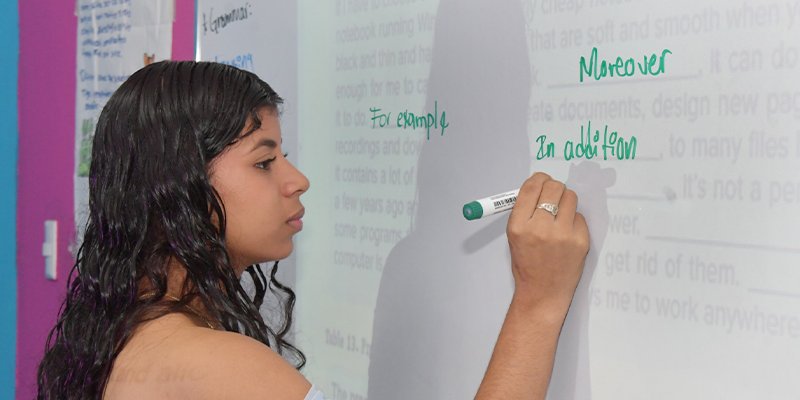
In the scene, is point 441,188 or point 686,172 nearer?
point 686,172

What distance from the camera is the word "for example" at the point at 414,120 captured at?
103 cm

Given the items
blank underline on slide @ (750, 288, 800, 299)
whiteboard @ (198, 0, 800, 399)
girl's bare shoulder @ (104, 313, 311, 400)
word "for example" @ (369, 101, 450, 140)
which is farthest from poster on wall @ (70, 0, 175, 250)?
blank underline on slide @ (750, 288, 800, 299)

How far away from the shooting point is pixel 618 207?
853 millimetres

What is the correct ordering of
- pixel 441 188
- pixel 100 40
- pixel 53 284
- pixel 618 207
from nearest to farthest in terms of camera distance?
pixel 618 207
pixel 441 188
pixel 100 40
pixel 53 284

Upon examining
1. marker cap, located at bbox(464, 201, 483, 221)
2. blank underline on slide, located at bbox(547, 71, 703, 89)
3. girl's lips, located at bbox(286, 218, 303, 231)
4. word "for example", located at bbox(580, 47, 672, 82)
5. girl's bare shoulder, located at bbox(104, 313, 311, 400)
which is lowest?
girl's bare shoulder, located at bbox(104, 313, 311, 400)

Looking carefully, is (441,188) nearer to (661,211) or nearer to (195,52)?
(661,211)

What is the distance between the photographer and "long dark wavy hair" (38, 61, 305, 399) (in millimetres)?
920

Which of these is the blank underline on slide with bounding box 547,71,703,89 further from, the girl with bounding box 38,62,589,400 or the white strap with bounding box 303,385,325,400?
the white strap with bounding box 303,385,325,400

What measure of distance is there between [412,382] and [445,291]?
0.43ft

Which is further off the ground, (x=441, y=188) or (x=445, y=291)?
(x=441, y=188)

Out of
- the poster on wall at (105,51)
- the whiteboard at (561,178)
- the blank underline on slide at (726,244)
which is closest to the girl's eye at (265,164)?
the whiteboard at (561,178)

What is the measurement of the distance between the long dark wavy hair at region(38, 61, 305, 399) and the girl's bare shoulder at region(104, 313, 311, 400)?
0.14 feet

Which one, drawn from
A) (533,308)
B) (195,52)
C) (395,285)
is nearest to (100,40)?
(195,52)

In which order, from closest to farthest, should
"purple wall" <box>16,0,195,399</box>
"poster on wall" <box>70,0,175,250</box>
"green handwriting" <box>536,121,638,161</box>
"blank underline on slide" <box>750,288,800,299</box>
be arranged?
"blank underline on slide" <box>750,288,800,299</box> < "green handwriting" <box>536,121,638,161</box> < "poster on wall" <box>70,0,175,250</box> < "purple wall" <box>16,0,195,399</box>
